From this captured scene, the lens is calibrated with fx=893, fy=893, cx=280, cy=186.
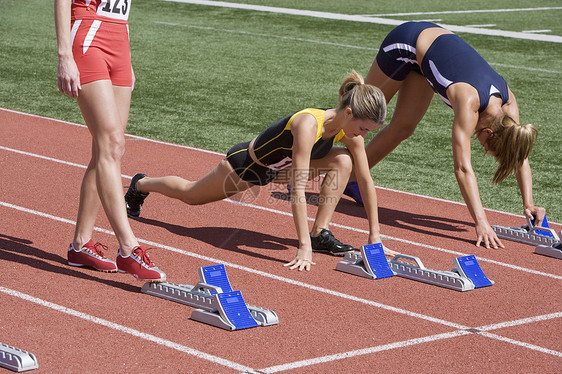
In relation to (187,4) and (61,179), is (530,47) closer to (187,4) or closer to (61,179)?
(187,4)

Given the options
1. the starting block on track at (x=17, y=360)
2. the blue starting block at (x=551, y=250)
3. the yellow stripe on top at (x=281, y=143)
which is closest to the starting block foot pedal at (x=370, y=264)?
the yellow stripe on top at (x=281, y=143)

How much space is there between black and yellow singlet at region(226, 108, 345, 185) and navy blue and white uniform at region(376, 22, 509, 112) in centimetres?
112

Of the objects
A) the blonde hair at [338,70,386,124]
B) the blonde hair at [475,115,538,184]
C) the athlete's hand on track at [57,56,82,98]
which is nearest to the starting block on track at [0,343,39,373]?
the athlete's hand on track at [57,56,82,98]

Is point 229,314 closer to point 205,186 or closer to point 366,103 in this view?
point 366,103

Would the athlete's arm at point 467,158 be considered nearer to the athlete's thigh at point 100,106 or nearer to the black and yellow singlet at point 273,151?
the black and yellow singlet at point 273,151

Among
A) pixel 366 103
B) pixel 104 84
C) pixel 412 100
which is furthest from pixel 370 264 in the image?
pixel 412 100

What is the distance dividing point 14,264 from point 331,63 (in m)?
11.0

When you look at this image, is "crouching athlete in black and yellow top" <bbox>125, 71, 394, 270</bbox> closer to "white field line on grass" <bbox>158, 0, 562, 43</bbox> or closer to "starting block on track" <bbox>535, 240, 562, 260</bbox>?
"starting block on track" <bbox>535, 240, 562, 260</bbox>

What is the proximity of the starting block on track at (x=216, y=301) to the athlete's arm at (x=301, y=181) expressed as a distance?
2.56 feet

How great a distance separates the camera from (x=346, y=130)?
5.54 metres

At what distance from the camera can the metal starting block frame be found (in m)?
5.38

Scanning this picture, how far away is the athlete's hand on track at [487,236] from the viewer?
6273 mm

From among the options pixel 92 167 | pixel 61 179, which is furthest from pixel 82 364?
pixel 61 179

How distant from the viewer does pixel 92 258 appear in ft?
17.0
